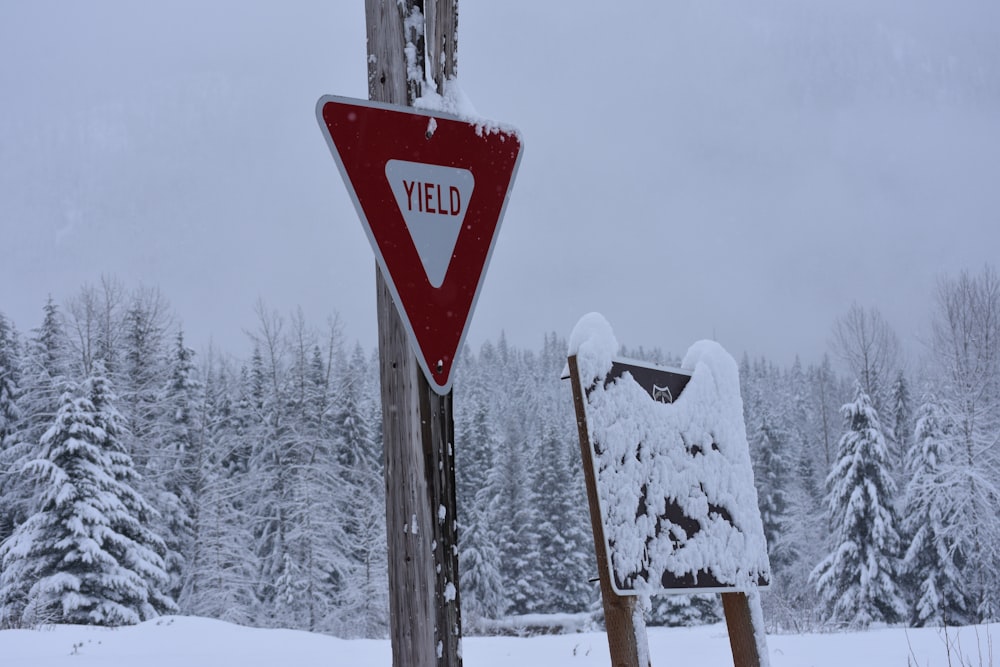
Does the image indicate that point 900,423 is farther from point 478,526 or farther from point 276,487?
point 276,487

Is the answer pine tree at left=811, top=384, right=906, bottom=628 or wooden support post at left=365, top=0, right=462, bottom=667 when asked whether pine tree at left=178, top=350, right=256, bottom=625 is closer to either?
pine tree at left=811, top=384, right=906, bottom=628

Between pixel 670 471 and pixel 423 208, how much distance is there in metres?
1.89

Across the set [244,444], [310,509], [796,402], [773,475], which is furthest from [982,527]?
[796,402]

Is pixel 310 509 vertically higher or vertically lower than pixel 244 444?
lower

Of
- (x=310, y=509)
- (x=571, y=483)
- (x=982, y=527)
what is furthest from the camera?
Answer: (x=571, y=483)

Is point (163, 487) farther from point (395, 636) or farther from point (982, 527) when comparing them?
point (395, 636)

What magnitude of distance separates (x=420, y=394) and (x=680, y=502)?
1745 millimetres

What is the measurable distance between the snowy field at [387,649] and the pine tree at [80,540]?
12.4 meters

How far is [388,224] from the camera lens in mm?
2359

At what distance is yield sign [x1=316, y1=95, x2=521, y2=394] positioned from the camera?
2340mm

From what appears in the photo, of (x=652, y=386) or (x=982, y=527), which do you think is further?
(x=982, y=527)

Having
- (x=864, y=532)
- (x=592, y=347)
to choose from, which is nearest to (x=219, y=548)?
(x=864, y=532)

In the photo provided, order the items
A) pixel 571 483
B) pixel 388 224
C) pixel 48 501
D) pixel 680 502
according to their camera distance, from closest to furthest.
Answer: pixel 388 224
pixel 680 502
pixel 48 501
pixel 571 483

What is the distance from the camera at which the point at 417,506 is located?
2373mm
